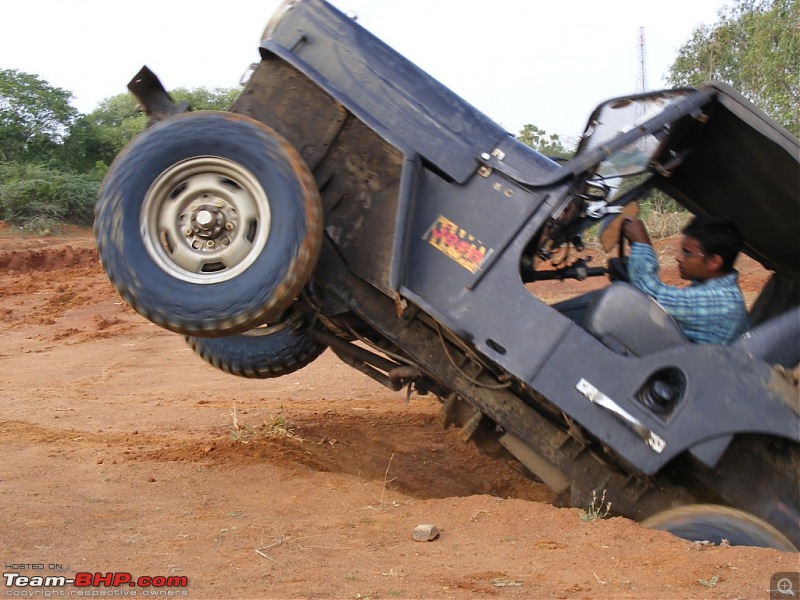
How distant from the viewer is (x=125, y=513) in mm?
4207

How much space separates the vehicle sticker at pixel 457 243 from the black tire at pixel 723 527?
1.44 meters

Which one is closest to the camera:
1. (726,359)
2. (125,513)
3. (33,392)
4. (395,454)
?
(726,359)

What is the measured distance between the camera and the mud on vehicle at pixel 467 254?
365 cm

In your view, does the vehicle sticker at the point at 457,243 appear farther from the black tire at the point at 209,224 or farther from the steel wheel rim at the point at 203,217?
the steel wheel rim at the point at 203,217

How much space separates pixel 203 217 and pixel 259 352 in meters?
1.69

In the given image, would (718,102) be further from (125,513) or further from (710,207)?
(125,513)

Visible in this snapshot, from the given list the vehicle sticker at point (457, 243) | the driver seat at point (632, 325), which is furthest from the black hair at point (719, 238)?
the vehicle sticker at point (457, 243)

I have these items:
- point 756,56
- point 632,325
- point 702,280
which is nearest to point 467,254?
point 632,325

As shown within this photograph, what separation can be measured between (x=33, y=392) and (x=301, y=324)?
388cm

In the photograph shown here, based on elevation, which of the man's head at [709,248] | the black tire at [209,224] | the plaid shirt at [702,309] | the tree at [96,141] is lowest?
the tree at [96,141]

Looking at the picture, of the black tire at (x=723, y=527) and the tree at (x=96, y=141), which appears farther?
the tree at (x=96, y=141)

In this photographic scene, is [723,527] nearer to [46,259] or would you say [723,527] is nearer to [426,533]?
[426,533]

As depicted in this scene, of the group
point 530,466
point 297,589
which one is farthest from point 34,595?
point 530,466

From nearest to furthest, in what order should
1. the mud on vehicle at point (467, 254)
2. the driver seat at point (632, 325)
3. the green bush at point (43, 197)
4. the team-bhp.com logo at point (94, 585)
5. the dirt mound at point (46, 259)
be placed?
the team-bhp.com logo at point (94, 585) < the mud on vehicle at point (467, 254) < the driver seat at point (632, 325) < the dirt mound at point (46, 259) < the green bush at point (43, 197)
